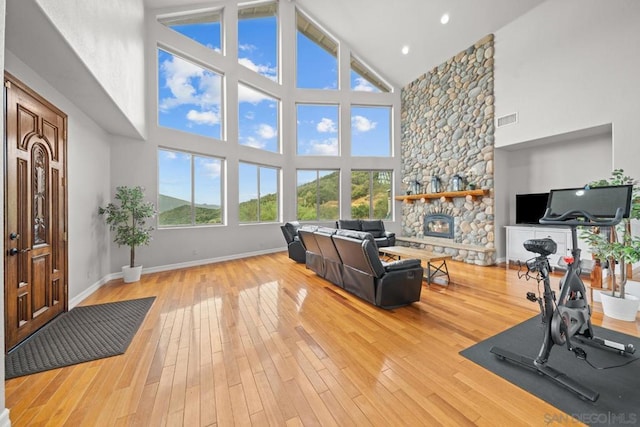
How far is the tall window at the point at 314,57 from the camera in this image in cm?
807

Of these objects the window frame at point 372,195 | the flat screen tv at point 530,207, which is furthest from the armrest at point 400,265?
the window frame at point 372,195

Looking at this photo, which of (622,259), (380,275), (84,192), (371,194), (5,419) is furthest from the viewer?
(371,194)

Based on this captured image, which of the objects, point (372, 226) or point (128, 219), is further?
point (372, 226)

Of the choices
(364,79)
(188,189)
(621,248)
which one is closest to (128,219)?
(188,189)

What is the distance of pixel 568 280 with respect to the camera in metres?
2.06

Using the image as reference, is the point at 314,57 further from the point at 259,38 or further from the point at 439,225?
the point at 439,225

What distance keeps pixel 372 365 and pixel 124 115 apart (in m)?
4.64

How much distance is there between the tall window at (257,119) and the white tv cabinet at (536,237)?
628 centimetres

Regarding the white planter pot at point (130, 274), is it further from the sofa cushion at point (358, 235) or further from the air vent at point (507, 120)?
the air vent at point (507, 120)

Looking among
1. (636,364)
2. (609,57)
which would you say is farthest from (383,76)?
(636,364)

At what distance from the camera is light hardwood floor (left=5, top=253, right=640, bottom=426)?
62.7 inches

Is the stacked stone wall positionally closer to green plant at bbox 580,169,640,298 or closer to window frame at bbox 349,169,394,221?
window frame at bbox 349,169,394,221

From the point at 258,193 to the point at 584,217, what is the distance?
21.2ft

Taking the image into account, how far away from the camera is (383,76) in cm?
837
